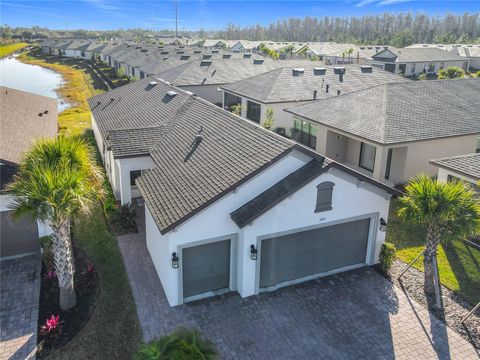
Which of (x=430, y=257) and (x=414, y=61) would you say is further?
(x=414, y=61)

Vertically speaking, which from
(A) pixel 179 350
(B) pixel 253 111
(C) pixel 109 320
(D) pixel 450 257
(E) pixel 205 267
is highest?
(B) pixel 253 111

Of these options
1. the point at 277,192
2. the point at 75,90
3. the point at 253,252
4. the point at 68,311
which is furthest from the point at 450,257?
the point at 75,90

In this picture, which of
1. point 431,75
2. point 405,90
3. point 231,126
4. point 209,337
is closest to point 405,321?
point 209,337

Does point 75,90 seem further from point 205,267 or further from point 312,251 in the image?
point 312,251

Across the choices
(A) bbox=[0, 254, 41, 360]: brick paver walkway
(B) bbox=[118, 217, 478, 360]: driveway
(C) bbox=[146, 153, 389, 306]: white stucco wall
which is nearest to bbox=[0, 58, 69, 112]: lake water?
(A) bbox=[0, 254, 41, 360]: brick paver walkway

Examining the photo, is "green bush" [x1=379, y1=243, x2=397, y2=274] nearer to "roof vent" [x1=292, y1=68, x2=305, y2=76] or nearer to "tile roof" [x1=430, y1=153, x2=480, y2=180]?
"tile roof" [x1=430, y1=153, x2=480, y2=180]

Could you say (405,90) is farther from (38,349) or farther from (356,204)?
(38,349)
